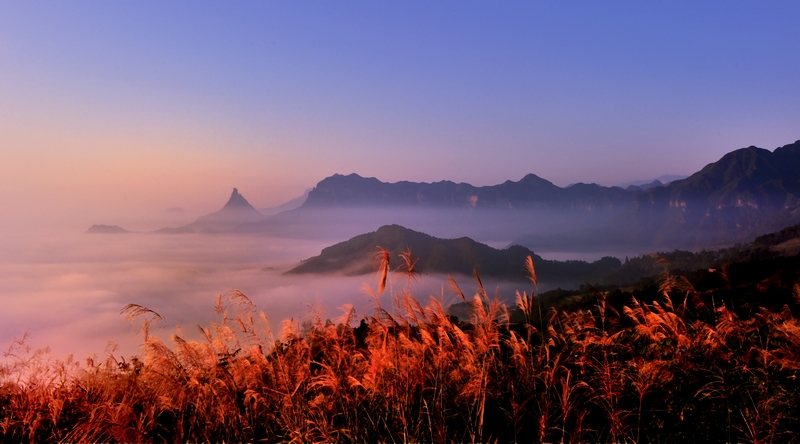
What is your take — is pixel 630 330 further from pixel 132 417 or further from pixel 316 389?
pixel 132 417

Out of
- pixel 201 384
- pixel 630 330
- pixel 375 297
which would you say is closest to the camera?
pixel 375 297

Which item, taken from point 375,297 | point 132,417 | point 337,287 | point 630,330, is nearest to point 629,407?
point 630,330

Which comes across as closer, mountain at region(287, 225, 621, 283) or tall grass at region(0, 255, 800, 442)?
tall grass at region(0, 255, 800, 442)

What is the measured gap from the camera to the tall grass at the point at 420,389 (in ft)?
19.7

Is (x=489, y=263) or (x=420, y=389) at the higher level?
(x=420, y=389)

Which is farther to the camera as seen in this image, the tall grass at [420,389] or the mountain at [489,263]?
the mountain at [489,263]

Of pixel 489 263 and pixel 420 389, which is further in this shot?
pixel 489 263

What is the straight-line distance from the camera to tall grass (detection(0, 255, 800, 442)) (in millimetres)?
5996

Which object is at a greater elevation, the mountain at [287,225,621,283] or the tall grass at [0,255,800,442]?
the tall grass at [0,255,800,442]

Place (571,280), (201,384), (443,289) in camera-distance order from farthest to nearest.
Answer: (571,280) < (201,384) < (443,289)

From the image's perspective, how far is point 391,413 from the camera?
21.1 feet

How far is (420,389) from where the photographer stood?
22.0 feet

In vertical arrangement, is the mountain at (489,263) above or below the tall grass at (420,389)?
below

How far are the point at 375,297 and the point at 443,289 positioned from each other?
0.95 m
